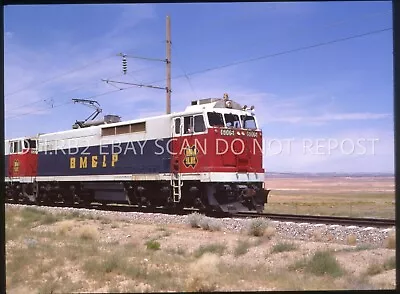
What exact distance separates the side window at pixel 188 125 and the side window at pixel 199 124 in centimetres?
16

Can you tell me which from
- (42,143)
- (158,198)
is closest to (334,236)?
Answer: (158,198)

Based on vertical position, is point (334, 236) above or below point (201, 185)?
below

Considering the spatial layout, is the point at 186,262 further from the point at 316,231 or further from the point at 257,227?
the point at 316,231

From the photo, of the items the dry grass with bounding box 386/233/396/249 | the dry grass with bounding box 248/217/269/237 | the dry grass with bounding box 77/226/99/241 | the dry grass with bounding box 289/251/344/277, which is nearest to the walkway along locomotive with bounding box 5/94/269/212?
the dry grass with bounding box 248/217/269/237

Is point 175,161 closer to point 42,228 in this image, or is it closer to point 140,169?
point 140,169

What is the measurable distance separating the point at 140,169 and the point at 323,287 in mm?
10675

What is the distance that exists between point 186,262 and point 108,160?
404 inches

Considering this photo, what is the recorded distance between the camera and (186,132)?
590 inches

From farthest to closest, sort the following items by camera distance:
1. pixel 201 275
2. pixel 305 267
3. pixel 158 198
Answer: pixel 158 198
pixel 305 267
pixel 201 275

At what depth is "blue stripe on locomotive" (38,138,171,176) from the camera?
1583 centimetres

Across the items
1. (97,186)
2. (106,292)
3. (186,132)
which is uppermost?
(186,132)

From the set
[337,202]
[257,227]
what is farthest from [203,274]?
[337,202]

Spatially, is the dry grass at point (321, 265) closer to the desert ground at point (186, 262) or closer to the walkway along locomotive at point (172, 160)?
the desert ground at point (186, 262)

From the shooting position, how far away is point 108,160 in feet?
58.4
